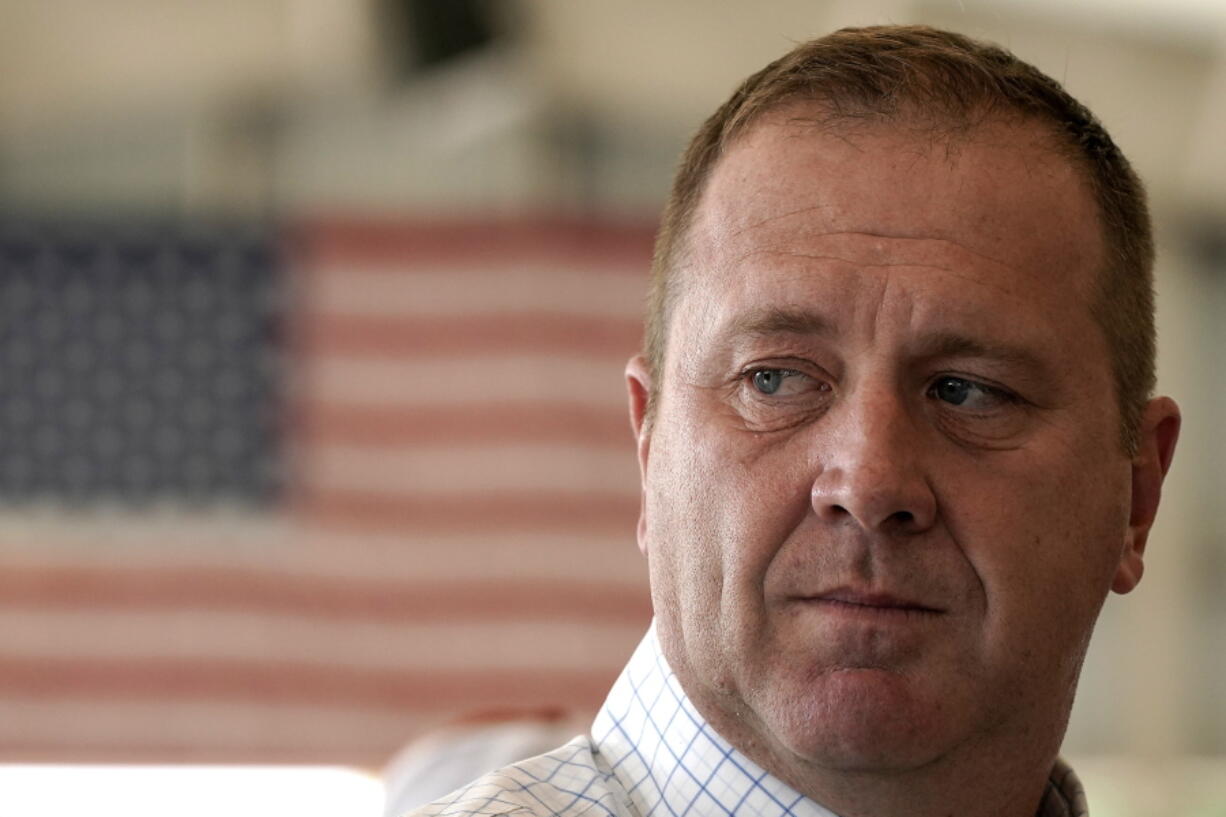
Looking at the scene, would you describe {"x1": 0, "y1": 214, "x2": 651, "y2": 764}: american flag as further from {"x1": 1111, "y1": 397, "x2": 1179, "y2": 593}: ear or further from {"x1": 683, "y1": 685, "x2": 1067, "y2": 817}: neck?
{"x1": 683, "y1": 685, "x2": 1067, "y2": 817}: neck

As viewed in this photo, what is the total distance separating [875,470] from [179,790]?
4.44m

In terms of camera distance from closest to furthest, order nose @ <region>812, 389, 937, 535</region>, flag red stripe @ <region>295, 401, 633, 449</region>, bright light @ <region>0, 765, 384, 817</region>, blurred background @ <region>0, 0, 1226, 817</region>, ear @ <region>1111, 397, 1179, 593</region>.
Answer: nose @ <region>812, 389, 937, 535</region>
ear @ <region>1111, 397, 1179, 593</region>
bright light @ <region>0, 765, 384, 817</region>
blurred background @ <region>0, 0, 1226, 817</region>
flag red stripe @ <region>295, 401, 633, 449</region>

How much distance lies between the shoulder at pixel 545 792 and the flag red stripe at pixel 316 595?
4167 mm

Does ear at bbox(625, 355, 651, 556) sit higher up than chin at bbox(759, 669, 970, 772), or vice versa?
ear at bbox(625, 355, 651, 556)

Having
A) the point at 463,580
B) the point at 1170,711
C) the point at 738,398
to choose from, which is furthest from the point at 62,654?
the point at 738,398

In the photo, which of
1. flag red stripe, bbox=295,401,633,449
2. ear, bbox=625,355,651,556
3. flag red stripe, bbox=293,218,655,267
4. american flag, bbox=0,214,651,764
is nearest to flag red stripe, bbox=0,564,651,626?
american flag, bbox=0,214,651,764

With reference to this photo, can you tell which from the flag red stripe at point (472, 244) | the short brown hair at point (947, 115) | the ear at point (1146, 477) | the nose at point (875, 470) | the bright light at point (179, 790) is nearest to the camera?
the nose at point (875, 470)

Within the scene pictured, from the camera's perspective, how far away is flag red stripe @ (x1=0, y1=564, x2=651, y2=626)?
5480 millimetres

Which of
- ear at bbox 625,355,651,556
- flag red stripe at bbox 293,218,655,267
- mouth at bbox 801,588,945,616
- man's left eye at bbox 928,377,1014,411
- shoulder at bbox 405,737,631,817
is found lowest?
flag red stripe at bbox 293,218,655,267

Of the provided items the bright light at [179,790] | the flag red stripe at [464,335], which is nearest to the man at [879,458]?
the bright light at [179,790]

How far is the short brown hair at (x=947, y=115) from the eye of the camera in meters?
1.29

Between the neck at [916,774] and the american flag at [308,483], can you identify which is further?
the american flag at [308,483]

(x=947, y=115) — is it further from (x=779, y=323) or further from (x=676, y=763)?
(x=676, y=763)

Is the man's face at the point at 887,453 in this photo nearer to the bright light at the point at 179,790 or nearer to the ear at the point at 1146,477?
the ear at the point at 1146,477
